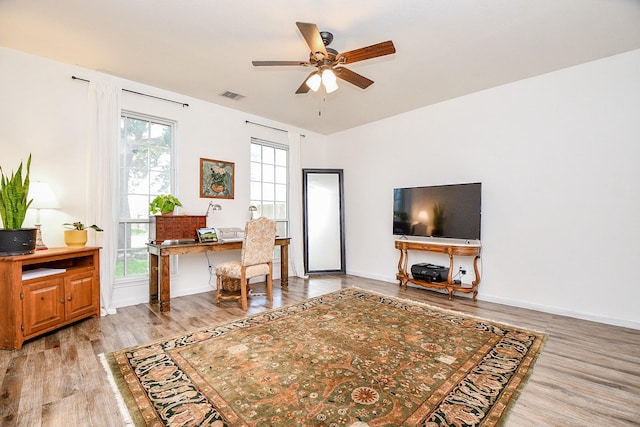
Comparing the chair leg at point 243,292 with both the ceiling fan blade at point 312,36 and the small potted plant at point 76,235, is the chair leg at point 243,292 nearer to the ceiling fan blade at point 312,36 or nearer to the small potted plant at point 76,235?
the small potted plant at point 76,235

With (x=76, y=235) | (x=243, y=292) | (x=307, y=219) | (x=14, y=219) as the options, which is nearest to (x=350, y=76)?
(x=243, y=292)

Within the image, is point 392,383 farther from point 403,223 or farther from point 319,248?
point 319,248

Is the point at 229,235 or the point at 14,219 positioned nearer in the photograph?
the point at 14,219

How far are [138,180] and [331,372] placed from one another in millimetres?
3435

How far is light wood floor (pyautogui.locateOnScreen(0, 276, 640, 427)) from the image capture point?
161cm

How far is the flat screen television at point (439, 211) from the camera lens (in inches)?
152

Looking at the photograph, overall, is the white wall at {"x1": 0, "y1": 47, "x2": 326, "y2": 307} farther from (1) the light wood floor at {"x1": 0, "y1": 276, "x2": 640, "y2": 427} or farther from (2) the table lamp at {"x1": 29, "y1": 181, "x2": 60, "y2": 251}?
(1) the light wood floor at {"x1": 0, "y1": 276, "x2": 640, "y2": 427}

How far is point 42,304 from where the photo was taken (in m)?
2.60

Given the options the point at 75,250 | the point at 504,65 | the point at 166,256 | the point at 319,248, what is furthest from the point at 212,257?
the point at 504,65

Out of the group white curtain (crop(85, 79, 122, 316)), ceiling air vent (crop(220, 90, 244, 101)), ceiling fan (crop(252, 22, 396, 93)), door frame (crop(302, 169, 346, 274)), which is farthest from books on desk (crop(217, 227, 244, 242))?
ceiling fan (crop(252, 22, 396, 93))

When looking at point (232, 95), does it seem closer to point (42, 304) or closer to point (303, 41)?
point (303, 41)

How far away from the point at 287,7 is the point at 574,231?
3.81 metres

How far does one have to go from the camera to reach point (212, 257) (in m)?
4.35

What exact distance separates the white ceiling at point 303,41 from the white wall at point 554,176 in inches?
13.6
